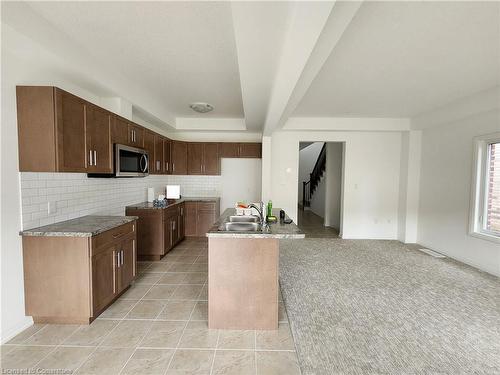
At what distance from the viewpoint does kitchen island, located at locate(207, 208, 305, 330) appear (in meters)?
2.08

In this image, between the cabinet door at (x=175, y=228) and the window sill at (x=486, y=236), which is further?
the cabinet door at (x=175, y=228)

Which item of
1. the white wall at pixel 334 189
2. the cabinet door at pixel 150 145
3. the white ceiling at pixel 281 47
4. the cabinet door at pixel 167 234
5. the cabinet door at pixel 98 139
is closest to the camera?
the white ceiling at pixel 281 47

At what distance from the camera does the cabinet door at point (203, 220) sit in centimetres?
492

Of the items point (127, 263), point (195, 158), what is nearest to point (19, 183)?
point (127, 263)

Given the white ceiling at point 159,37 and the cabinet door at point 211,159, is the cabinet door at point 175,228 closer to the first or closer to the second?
the cabinet door at point 211,159

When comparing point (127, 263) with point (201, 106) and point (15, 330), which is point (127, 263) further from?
point (201, 106)

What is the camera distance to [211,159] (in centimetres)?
522

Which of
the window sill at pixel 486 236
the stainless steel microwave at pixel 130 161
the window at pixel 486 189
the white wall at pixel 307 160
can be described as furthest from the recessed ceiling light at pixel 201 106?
the white wall at pixel 307 160

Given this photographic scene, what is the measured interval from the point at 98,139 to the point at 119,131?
44cm

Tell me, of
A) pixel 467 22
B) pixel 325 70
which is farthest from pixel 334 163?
pixel 467 22

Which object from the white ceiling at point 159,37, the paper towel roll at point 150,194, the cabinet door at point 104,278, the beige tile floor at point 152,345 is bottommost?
the beige tile floor at point 152,345

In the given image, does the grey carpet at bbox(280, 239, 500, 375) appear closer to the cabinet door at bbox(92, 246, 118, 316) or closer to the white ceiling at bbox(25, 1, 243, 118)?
the cabinet door at bbox(92, 246, 118, 316)

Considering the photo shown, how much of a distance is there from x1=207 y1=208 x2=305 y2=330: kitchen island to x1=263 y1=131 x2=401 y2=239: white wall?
3.08 metres

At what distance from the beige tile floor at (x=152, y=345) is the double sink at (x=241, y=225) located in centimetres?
94
